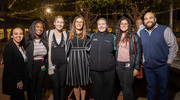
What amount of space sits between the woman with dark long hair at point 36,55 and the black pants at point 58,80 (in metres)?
0.28

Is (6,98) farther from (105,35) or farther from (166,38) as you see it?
(166,38)

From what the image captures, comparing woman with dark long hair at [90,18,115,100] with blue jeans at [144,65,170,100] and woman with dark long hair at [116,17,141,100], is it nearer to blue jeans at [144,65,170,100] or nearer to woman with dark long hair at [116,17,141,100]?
Result: woman with dark long hair at [116,17,141,100]

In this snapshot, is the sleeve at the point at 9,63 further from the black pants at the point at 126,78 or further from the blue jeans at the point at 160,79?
the blue jeans at the point at 160,79

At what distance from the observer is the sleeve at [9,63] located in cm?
287

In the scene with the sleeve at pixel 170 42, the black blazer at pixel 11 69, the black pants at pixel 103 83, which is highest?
the sleeve at pixel 170 42

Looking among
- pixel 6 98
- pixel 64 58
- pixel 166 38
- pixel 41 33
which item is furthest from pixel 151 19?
pixel 6 98

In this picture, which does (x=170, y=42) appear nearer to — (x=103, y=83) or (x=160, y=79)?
(x=160, y=79)

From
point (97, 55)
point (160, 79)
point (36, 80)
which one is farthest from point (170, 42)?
point (36, 80)

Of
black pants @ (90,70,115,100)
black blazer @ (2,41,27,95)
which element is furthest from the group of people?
black blazer @ (2,41,27,95)

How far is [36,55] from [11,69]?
2.14ft

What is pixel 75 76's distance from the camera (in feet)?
12.2

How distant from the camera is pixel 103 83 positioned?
11.8 ft

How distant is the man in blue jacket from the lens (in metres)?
3.37

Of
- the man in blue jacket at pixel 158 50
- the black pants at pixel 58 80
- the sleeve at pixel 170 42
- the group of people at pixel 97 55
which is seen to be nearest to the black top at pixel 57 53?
the group of people at pixel 97 55
